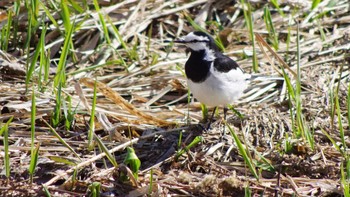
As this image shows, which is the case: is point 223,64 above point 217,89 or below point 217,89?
above

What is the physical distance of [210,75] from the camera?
5316 millimetres

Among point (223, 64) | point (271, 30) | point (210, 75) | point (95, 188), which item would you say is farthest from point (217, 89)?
point (271, 30)

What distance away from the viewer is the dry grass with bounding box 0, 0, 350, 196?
478 cm

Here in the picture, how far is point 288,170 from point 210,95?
0.73 m

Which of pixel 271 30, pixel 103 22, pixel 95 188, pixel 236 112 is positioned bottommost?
pixel 95 188

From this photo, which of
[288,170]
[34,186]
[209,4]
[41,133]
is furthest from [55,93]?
[209,4]

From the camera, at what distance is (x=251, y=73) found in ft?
20.4

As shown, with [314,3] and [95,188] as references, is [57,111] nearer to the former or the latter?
[95,188]

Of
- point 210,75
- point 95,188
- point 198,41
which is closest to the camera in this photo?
point 95,188

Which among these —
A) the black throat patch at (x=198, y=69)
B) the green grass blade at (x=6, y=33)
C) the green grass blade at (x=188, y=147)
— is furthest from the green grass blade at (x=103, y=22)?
the green grass blade at (x=188, y=147)

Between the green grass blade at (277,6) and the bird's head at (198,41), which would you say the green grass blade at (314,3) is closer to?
the green grass blade at (277,6)

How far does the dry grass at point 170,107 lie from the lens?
4777 mm

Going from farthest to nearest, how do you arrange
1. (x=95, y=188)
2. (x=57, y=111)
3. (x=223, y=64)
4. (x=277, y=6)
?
(x=277, y=6) → (x=223, y=64) → (x=57, y=111) → (x=95, y=188)

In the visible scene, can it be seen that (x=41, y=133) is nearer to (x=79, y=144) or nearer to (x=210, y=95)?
(x=79, y=144)
